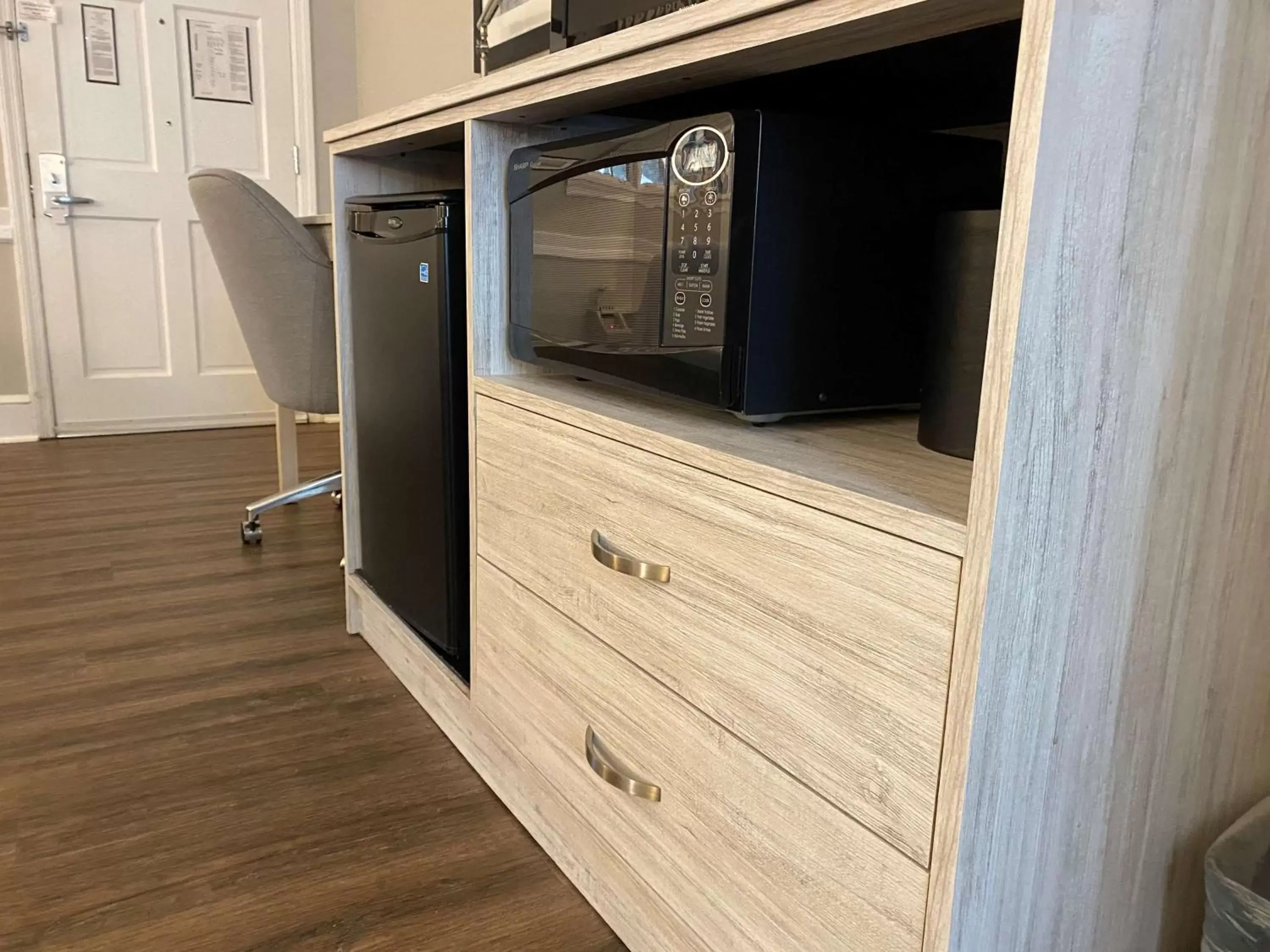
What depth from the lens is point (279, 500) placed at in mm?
2320

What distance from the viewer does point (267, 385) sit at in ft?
7.34

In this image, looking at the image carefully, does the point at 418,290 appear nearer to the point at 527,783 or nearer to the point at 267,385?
the point at 527,783

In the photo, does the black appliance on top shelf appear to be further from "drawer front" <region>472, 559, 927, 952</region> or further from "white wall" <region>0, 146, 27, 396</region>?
"white wall" <region>0, 146, 27, 396</region>

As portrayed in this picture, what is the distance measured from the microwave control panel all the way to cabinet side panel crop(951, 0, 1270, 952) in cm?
32

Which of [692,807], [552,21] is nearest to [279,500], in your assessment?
[552,21]

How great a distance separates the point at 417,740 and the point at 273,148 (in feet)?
10.1

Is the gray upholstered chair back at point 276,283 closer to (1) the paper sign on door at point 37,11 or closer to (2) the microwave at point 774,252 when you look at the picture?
(2) the microwave at point 774,252

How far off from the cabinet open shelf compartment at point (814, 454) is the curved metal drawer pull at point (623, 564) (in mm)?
99

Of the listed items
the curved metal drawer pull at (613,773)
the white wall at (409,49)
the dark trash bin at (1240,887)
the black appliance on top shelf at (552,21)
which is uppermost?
the white wall at (409,49)

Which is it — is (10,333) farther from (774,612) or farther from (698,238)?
(774,612)

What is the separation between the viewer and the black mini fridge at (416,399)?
1238 mm

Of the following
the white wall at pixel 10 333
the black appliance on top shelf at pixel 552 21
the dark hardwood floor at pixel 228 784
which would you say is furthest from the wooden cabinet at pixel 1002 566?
the white wall at pixel 10 333

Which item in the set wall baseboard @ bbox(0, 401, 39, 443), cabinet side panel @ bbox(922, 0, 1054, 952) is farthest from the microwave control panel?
wall baseboard @ bbox(0, 401, 39, 443)

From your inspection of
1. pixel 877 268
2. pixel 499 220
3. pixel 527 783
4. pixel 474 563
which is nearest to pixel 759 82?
pixel 877 268
